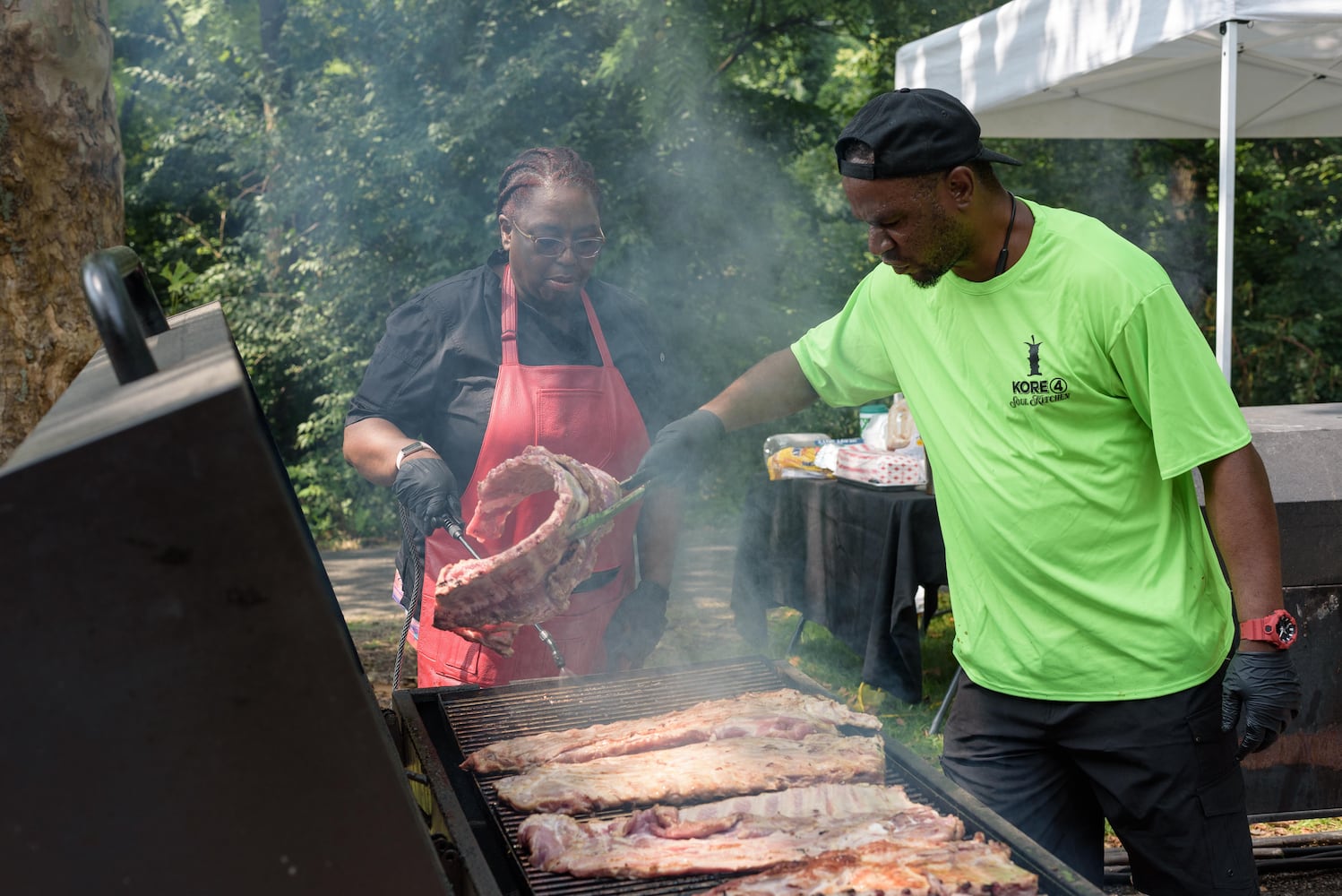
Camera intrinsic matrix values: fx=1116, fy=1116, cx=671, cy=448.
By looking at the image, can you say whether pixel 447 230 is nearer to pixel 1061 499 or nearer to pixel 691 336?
pixel 691 336

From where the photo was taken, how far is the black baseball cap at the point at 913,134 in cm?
223

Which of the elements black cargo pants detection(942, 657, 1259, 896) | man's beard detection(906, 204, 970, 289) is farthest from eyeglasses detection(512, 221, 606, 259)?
black cargo pants detection(942, 657, 1259, 896)

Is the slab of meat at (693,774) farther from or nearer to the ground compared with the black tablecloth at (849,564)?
farther from the ground

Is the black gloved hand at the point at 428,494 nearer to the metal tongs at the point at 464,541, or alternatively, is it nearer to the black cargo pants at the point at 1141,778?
the metal tongs at the point at 464,541

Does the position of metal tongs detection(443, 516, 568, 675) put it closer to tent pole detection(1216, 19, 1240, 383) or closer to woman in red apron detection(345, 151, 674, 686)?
woman in red apron detection(345, 151, 674, 686)

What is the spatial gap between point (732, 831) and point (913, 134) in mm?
1411

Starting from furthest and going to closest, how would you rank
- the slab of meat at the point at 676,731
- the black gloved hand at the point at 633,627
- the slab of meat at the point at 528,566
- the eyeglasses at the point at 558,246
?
the black gloved hand at the point at 633,627, the eyeglasses at the point at 558,246, the slab of meat at the point at 528,566, the slab of meat at the point at 676,731

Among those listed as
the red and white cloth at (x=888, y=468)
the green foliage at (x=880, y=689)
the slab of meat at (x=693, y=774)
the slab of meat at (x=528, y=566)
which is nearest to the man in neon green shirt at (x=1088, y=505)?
the slab of meat at (x=693, y=774)

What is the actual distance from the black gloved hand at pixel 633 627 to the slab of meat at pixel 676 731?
2.23 feet

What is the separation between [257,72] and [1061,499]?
11.2 meters

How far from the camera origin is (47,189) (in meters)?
4.00

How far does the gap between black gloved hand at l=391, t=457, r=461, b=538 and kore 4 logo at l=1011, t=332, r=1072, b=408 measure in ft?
4.77

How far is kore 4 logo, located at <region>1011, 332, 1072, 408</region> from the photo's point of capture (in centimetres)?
225

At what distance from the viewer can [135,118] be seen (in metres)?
13.3
